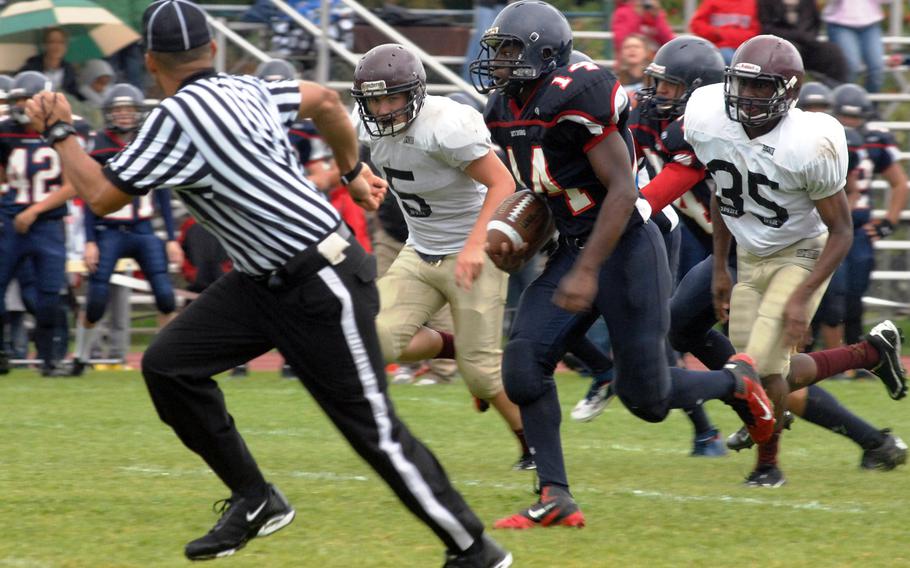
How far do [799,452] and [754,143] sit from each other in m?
1.81

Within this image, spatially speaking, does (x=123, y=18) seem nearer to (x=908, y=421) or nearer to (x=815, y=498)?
(x=908, y=421)

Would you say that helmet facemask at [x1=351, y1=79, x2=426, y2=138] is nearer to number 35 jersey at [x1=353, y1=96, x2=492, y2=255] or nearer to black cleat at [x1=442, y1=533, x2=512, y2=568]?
number 35 jersey at [x1=353, y1=96, x2=492, y2=255]

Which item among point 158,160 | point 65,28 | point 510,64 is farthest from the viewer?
point 65,28

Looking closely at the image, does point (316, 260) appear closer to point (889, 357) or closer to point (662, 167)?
point (889, 357)

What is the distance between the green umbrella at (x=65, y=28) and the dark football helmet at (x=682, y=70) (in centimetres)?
580

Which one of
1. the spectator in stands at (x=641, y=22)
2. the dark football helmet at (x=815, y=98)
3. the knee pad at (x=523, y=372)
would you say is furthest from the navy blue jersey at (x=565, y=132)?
the spectator in stands at (x=641, y=22)

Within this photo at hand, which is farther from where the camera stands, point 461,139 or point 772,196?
point 461,139

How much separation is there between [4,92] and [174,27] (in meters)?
6.01

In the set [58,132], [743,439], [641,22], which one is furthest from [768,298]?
[641,22]

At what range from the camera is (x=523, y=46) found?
4.59m

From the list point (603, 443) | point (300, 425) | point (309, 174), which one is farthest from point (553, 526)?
point (309, 174)

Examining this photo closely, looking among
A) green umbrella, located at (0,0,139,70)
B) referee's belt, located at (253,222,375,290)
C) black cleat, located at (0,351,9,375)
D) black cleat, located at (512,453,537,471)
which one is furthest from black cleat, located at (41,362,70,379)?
referee's belt, located at (253,222,375,290)

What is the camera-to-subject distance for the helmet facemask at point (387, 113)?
5.27m

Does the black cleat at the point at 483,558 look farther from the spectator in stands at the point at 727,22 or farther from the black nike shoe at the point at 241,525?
the spectator in stands at the point at 727,22
